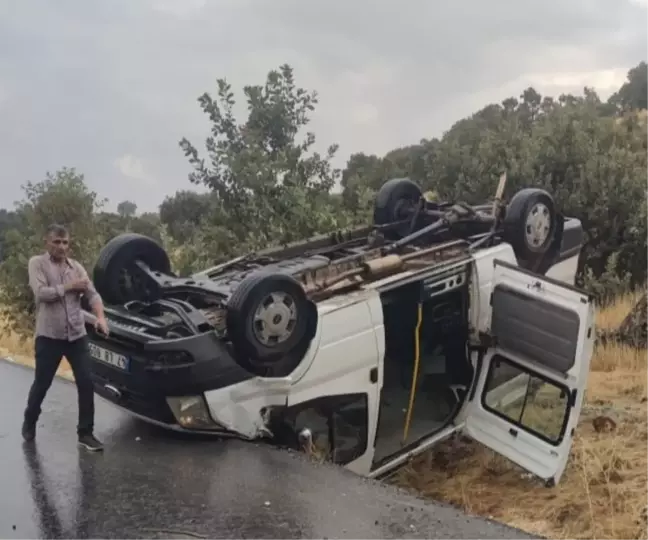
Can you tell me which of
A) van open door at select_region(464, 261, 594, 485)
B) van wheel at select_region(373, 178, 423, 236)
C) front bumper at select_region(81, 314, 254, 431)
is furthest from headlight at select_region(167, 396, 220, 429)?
van wheel at select_region(373, 178, 423, 236)

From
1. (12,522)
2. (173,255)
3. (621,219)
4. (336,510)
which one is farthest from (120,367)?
(621,219)

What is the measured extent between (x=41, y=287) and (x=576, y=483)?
3.88 meters

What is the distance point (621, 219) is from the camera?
47.5 ft

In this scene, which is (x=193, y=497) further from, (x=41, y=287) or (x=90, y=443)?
(x=41, y=287)

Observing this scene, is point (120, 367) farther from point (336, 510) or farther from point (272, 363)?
point (336, 510)

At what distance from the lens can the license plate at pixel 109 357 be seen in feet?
19.2

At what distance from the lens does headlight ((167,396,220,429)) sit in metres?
5.70

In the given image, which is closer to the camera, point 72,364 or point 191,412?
point 191,412

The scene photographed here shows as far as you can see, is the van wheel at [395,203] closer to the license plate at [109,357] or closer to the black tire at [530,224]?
the black tire at [530,224]

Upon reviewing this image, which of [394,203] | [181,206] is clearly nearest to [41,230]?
[394,203]

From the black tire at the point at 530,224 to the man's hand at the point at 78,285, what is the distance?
3.54 meters

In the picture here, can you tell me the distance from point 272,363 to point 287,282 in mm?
523

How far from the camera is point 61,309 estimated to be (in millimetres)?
5801

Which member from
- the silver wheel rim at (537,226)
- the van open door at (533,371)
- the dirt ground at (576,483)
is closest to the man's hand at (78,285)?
the dirt ground at (576,483)
